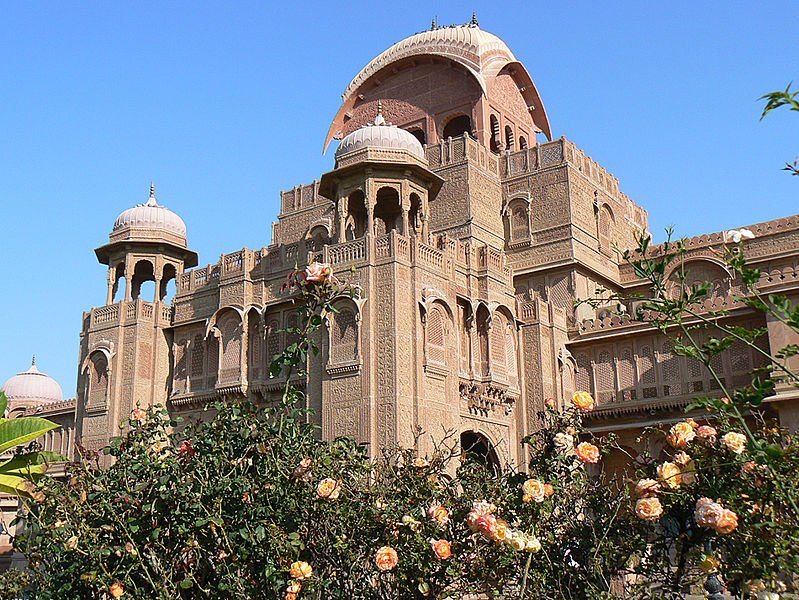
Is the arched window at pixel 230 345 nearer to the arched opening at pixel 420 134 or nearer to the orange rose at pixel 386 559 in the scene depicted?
the arched opening at pixel 420 134

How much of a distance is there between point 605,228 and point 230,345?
37.1ft

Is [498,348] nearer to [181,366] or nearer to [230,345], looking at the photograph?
[230,345]

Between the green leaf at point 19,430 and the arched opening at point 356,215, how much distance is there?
789cm

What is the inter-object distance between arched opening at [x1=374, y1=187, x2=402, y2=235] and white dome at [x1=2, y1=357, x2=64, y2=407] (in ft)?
70.8

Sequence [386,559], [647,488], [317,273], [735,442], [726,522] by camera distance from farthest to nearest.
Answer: [317,273], [386,559], [647,488], [735,442], [726,522]

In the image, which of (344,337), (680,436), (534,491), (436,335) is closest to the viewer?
(680,436)

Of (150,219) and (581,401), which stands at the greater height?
(150,219)

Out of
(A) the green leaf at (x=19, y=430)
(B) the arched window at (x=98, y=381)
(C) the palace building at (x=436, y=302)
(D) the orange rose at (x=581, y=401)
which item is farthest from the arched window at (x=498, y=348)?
(D) the orange rose at (x=581, y=401)

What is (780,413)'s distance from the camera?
1883 cm

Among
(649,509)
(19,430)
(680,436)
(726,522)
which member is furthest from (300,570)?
(19,430)

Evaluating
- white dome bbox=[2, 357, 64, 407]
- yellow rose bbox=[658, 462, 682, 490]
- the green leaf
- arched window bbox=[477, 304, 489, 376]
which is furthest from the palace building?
white dome bbox=[2, 357, 64, 407]

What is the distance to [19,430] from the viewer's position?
1420 centimetres

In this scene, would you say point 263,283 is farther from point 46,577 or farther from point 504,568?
point 504,568

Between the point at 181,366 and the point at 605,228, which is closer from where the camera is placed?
the point at 181,366
